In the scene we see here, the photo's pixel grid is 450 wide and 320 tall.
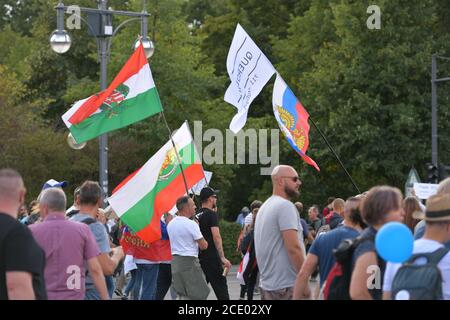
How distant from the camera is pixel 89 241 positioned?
328 inches

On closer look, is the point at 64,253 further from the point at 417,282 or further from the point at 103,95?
the point at 103,95

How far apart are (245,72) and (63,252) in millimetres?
6416

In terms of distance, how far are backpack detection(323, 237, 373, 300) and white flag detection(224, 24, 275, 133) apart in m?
6.86

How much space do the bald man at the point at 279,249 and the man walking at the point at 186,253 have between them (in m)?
3.95

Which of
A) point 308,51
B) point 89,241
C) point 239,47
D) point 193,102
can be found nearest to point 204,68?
point 193,102

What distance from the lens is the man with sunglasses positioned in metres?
14.3

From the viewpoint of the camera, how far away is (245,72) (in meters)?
14.2

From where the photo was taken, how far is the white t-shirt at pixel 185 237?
43.7 ft

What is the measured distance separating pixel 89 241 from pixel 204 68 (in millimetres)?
33657

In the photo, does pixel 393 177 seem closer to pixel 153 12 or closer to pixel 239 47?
pixel 153 12

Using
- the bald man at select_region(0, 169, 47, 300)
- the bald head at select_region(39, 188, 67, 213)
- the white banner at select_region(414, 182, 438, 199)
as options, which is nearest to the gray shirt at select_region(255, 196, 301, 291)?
the bald head at select_region(39, 188, 67, 213)
